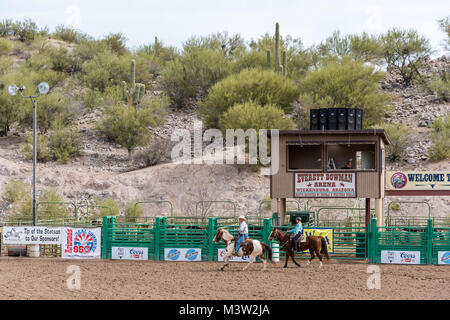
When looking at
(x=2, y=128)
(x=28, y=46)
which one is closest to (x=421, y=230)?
(x=2, y=128)

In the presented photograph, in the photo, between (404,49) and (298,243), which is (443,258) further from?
(404,49)

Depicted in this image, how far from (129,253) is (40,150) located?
28464 millimetres

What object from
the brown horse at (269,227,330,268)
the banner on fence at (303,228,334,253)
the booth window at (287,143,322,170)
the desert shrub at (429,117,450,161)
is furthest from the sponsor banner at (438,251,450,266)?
the desert shrub at (429,117,450,161)

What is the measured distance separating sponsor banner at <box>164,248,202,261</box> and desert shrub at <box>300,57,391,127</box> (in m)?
29.9

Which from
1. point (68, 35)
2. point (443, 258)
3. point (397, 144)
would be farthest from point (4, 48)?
point (443, 258)

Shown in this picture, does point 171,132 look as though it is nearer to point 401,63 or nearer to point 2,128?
point 2,128

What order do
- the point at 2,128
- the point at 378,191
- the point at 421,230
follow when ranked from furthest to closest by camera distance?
the point at 2,128 → the point at 378,191 → the point at 421,230

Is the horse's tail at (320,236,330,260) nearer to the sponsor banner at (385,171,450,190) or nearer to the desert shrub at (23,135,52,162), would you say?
the sponsor banner at (385,171,450,190)

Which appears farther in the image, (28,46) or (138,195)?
(28,46)

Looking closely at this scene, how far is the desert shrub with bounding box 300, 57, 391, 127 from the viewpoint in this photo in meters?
51.1

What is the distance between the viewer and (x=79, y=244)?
2395 centimetres

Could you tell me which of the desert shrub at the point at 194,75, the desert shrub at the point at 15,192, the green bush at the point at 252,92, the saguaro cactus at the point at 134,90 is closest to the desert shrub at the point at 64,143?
the saguaro cactus at the point at 134,90
